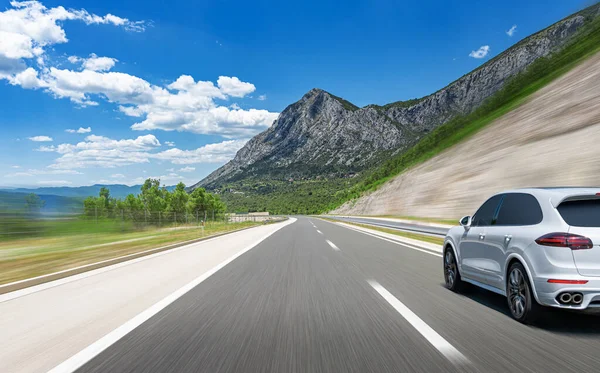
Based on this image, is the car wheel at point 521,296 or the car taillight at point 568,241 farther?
the car wheel at point 521,296

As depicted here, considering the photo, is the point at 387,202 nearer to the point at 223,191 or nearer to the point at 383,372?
the point at 383,372

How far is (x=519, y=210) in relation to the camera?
5.81 meters

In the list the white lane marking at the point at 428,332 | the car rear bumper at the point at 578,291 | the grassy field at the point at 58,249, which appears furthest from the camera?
the grassy field at the point at 58,249

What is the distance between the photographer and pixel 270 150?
198 metres

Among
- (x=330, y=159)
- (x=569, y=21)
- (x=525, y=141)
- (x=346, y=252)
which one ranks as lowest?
(x=346, y=252)

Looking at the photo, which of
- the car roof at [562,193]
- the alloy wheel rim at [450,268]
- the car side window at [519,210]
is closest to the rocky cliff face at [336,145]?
the alloy wheel rim at [450,268]

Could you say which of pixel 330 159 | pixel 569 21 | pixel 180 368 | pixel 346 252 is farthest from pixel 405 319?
pixel 330 159

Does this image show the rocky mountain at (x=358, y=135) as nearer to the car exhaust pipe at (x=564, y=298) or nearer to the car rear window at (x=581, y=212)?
the car rear window at (x=581, y=212)

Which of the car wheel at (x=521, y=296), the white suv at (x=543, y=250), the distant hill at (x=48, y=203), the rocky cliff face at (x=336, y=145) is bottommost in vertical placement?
the car wheel at (x=521, y=296)

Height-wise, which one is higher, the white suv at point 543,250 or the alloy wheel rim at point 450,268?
the white suv at point 543,250

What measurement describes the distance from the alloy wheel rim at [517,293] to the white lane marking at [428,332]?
1.17 metres

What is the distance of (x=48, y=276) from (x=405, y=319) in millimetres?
7580

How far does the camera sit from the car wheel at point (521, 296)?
513 centimetres

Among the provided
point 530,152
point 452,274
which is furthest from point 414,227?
point 452,274
